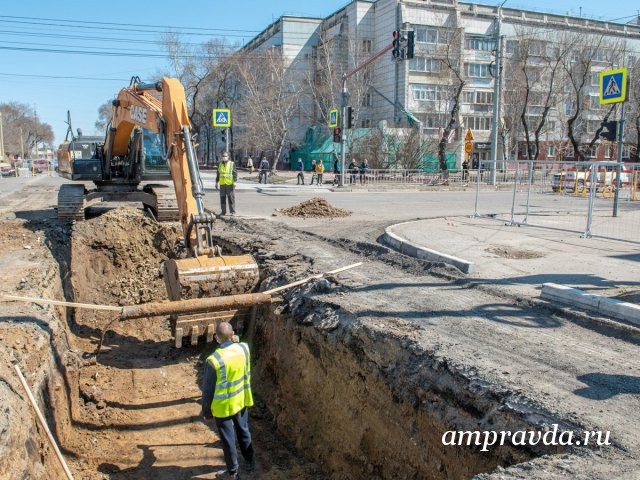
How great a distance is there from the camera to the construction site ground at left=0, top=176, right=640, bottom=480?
437 cm

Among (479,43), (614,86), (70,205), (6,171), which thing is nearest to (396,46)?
(614,86)

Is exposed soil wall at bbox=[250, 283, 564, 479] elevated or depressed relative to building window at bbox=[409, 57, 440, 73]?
depressed

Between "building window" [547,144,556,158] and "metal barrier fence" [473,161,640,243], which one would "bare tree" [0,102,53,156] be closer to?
Result: "building window" [547,144,556,158]

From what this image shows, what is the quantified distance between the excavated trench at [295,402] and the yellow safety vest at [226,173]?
5750 mm

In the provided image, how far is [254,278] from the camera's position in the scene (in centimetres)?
715

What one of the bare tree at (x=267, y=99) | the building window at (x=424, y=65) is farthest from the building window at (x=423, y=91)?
the bare tree at (x=267, y=99)

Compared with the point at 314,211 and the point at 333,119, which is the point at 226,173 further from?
the point at 333,119

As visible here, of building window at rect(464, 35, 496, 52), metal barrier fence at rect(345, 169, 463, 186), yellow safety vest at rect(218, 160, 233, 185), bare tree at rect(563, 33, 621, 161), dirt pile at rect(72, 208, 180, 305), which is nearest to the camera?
dirt pile at rect(72, 208, 180, 305)

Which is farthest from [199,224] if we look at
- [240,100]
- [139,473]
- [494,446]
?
[240,100]

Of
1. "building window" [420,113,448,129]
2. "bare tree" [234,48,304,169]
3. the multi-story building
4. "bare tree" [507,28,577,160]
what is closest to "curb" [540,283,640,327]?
"bare tree" [234,48,304,169]

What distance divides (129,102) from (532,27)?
51.4m

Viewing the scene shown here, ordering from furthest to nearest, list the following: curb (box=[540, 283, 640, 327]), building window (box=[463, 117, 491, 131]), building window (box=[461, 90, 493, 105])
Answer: building window (box=[463, 117, 491, 131]) → building window (box=[461, 90, 493, 105]) → curb (box=[540, 283, 640, 327])

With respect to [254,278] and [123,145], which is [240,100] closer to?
[123,145]

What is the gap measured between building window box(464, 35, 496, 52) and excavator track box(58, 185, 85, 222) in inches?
1882
